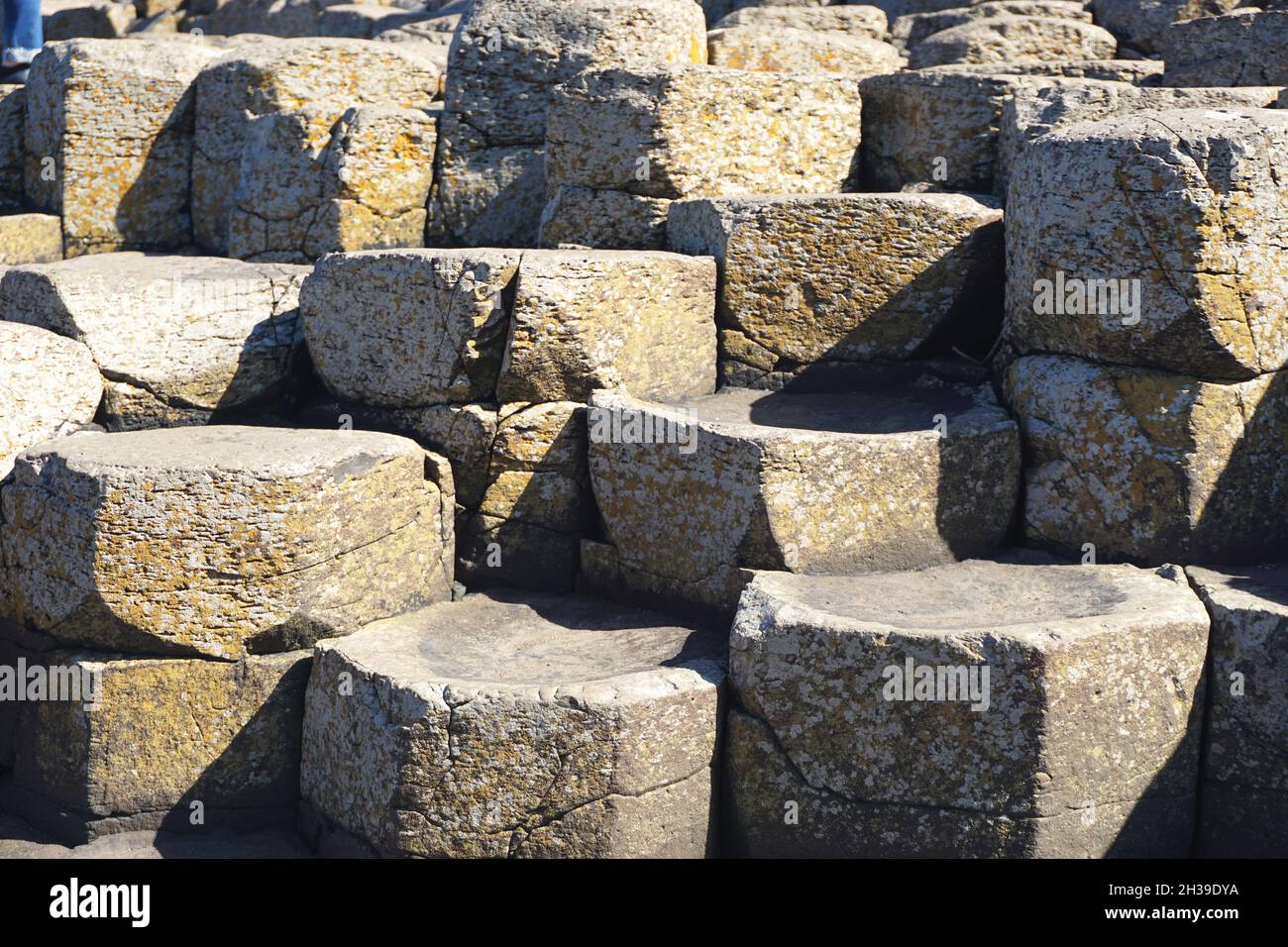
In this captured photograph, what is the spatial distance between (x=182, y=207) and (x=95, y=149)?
49 cm

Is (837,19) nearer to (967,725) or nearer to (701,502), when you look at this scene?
(701,502)

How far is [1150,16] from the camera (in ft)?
27.1

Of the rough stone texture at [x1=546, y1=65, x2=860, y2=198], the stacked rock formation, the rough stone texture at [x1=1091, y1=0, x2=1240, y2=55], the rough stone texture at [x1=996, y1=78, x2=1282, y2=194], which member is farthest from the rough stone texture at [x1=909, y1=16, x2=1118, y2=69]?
the rough stone texture at [x1=996, y1=78, x2=1282, y2=194]

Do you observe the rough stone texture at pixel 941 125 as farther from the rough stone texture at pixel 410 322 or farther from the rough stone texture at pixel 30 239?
the rough stone texture at pixel 30 239

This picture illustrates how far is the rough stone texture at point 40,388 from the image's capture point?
16.0 ft

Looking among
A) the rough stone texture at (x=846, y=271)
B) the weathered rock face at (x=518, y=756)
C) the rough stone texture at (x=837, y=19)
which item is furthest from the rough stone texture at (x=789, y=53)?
the weathered rock face at (x=518, y=756)

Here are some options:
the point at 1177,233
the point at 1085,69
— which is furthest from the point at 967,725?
the point at 1085,69

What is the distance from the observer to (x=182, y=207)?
7.05 meters

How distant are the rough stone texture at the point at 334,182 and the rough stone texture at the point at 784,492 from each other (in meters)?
1.92

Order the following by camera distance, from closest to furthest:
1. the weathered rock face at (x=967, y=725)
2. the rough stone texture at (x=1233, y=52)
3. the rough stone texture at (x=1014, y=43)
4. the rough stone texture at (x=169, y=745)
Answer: the weathered rock face at (x=967, y=725), the rough stone texture at (x=169, y=745), the rough stone texture at (x=1233, y=52), the rough stone texture at (x=1014, y=43)

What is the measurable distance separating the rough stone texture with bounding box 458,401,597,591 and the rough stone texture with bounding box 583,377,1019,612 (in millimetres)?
114
